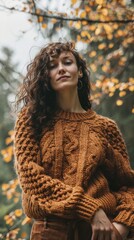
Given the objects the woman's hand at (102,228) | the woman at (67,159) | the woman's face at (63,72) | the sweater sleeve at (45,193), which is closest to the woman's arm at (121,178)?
the woman at (67,159)

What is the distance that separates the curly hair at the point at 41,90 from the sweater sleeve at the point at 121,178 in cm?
38

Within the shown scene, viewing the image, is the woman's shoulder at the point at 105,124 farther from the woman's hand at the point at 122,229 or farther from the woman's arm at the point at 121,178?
the woman's hand at the point at 122,229

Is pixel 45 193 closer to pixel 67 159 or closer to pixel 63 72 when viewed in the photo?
pixel 67 159

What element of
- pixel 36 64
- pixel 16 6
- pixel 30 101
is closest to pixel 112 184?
pixel 30 101

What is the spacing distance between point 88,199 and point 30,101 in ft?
2.07

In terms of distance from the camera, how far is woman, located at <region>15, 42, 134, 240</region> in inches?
67.8

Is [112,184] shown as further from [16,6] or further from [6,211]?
[6,211]

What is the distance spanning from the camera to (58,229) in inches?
67.7

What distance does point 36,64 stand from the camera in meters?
2.07

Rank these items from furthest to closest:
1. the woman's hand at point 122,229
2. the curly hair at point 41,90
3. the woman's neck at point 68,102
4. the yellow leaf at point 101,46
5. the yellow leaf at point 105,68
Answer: the yellow leaf at point 105,68 < the yellow leaf at point 101,46 < the woman's neck at point 68,102 < the curly hair at point 41,90 < the woman's hand at point 122,229

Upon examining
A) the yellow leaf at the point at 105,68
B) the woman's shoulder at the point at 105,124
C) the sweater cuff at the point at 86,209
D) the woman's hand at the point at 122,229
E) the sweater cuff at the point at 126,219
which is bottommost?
the woman's hand at the point at 122,229

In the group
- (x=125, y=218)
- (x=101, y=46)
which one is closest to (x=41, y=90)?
(x=125, y=218)

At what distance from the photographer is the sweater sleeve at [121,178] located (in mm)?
1896

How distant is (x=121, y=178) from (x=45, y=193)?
0.52 m
